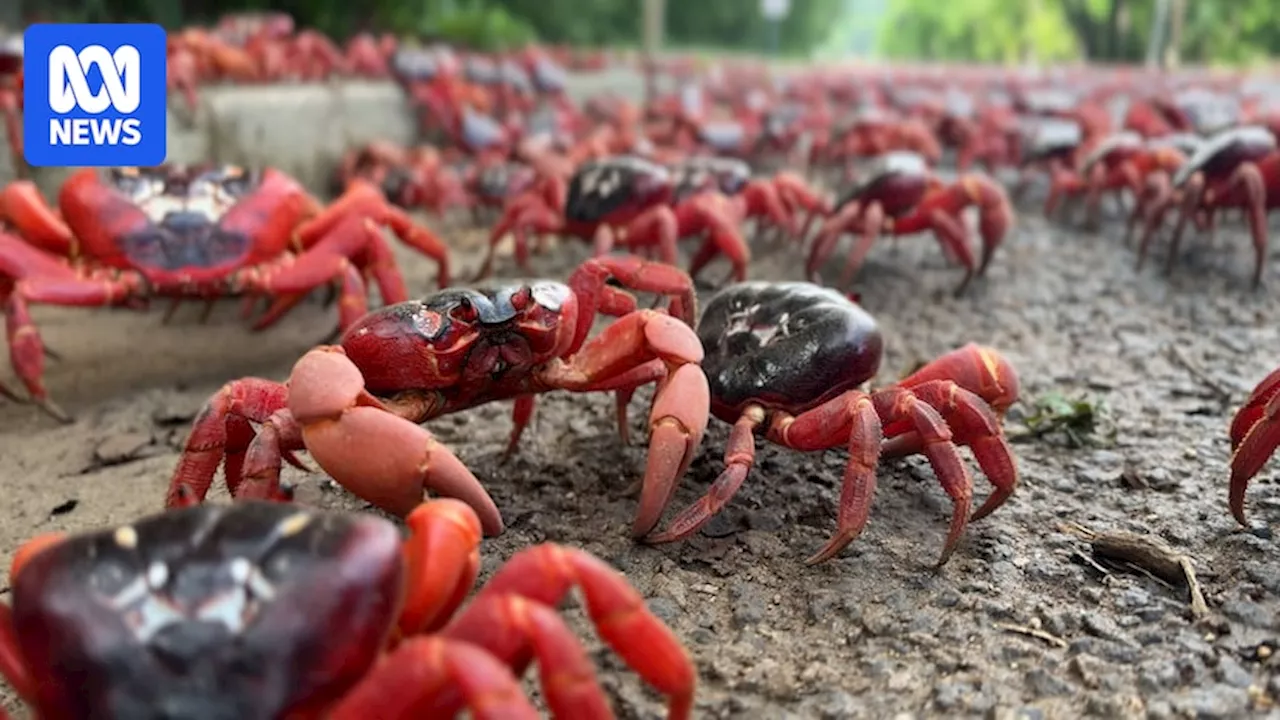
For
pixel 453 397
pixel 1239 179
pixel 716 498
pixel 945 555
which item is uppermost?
pixel 1239 179

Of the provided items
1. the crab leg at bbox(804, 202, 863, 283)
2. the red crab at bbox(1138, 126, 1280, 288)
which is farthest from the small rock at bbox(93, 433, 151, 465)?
the red crab at bbox(1138, 126, 1280, 288)

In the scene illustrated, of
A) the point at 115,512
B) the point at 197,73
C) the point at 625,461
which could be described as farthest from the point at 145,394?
the point at 197,73

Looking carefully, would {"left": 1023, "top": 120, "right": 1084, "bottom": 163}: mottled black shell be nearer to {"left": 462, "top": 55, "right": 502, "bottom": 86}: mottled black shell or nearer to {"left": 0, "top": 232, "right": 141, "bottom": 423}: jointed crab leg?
{"left": 462, "top": 55, "right": 502, "bottom": 86}: mottled black shell

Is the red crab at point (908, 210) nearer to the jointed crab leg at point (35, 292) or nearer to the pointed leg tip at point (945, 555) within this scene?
the pointed leg tip at point (945, 555)

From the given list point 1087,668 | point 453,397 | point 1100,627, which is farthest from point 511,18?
point 1087,668

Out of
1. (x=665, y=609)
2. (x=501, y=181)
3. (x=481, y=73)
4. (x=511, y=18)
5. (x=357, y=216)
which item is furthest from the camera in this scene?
(x=511, y=18)

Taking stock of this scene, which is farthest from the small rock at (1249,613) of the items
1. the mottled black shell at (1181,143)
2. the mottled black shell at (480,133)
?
the mottled black shell at (480,133)

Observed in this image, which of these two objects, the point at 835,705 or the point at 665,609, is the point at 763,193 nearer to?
the point at 665,609
